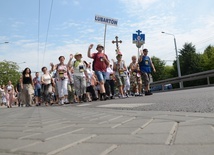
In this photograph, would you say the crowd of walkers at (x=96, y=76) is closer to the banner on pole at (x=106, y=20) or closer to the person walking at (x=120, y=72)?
the person walking at (x=120, y=72)

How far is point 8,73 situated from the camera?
83.6 m

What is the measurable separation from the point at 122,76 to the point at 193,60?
169ft

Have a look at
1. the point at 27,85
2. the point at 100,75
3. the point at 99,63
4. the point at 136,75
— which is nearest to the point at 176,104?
the point at 100,75

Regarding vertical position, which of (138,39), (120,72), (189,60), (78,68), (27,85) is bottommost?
(27,85)

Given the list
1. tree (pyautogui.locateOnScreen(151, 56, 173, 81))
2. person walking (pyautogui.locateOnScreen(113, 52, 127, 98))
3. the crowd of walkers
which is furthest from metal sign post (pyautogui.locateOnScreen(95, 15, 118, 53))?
tree (pyautogui.locateOnScreen(151, 56, 173, 81))

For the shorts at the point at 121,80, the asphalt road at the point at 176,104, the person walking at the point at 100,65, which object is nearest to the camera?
the asphalt road at the point at 176,104

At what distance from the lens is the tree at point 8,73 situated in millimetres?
82500

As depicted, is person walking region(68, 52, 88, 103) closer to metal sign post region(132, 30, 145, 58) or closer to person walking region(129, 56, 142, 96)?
person walking region(129, 56, 142, 96)

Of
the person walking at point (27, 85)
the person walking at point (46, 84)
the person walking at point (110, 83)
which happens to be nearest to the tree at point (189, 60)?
the person walking at point (110, 83)

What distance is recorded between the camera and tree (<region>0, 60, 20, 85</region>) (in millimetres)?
82500

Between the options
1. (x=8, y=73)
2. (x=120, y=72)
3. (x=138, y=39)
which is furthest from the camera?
(x=8, y=73)

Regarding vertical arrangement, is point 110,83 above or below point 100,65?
below

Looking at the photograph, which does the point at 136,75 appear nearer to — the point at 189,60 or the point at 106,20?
the point at 106,20

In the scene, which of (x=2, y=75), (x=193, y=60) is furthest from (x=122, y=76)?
(x=2, y=75)
